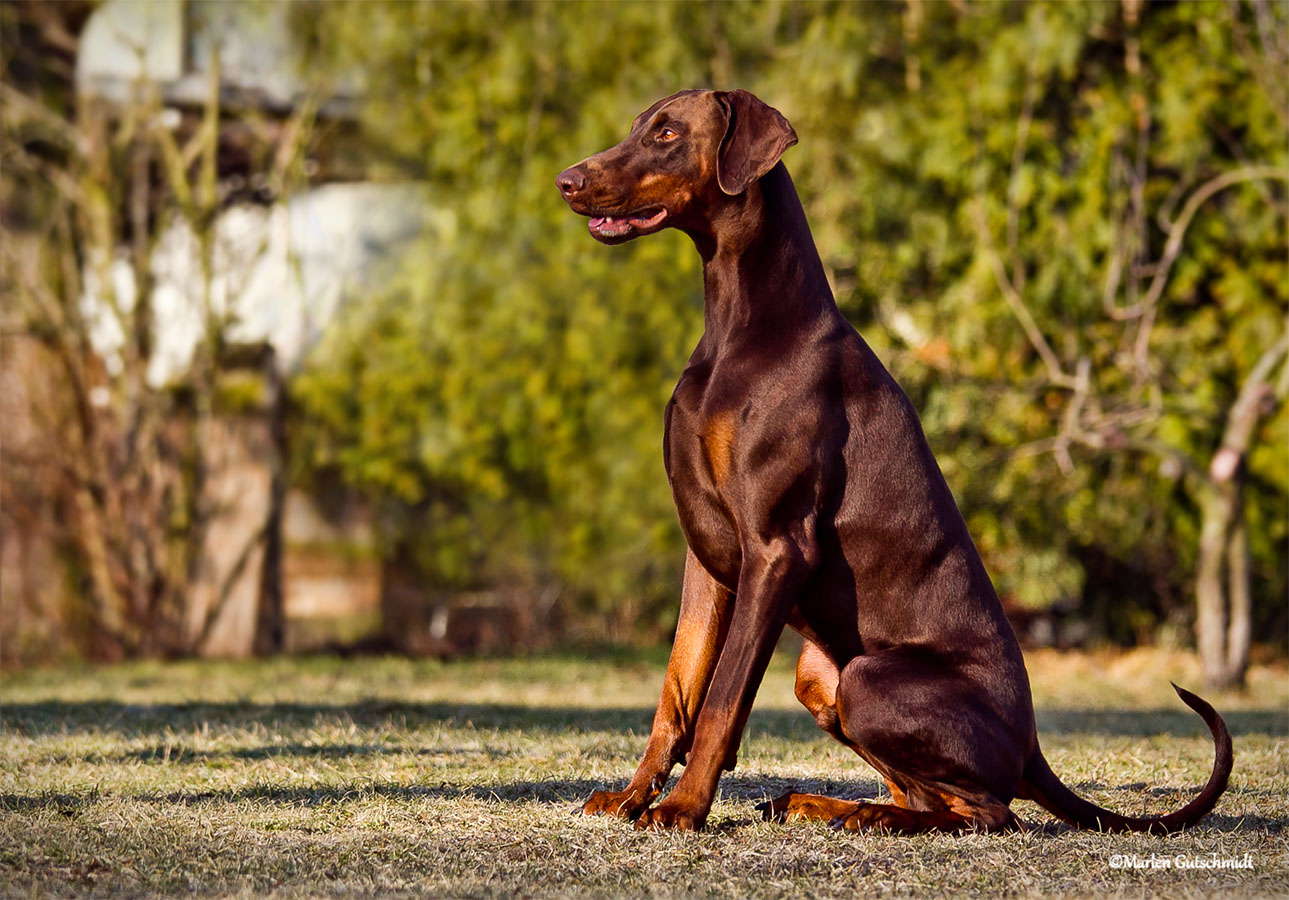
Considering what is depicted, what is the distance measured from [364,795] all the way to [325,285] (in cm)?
965

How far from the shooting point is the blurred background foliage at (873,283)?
11.8 metres

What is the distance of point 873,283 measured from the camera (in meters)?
12.4

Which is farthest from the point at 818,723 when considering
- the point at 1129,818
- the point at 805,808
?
the point at 1129,818

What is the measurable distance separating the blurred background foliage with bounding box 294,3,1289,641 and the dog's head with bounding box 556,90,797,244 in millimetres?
7930

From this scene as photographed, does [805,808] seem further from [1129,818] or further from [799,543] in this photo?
[1129,818]

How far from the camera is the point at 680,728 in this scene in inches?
155

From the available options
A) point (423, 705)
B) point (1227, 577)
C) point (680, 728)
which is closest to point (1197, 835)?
point (680, 728)

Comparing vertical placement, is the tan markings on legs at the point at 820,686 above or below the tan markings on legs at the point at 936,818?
above

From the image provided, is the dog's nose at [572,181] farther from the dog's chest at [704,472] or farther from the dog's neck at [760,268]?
the dog's chest at [704,472]

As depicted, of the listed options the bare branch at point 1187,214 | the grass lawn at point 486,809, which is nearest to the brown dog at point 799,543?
Result: the grass lawn at point 486,809

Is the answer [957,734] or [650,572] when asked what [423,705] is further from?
[650,572]

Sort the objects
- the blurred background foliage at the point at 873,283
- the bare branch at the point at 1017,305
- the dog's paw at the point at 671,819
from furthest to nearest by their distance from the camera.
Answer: the blurred background foliage at the point at 873,283 → the bare branch at the point at 1017,305 → the dog's paw at the point at 671,819

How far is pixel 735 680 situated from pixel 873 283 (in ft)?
30.0

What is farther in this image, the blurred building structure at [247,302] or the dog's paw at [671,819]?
the blurred building structure at [247,302]
